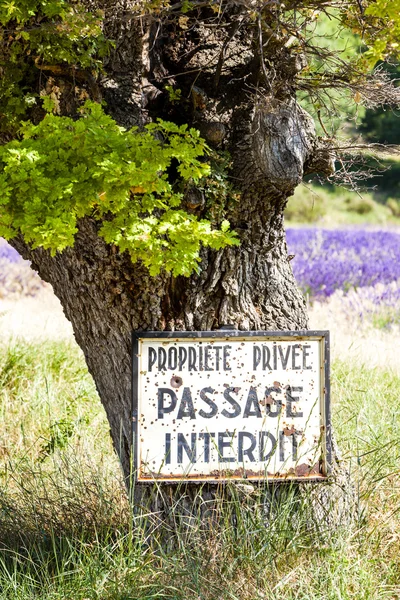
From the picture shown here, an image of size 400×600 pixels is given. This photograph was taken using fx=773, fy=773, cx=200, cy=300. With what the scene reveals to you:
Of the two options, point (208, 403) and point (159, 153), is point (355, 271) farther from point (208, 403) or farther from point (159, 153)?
point (159, 153)

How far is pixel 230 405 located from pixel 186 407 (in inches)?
6.8

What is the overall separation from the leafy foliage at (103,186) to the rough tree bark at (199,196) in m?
0.23

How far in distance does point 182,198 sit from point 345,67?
0.88 meters

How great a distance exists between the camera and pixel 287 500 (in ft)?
9.79

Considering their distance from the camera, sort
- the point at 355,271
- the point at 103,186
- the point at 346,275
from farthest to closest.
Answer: the point at 355,271, the point at 346,275, the point at 103,186

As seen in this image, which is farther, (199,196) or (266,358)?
(266,358)

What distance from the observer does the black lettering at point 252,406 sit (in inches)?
120

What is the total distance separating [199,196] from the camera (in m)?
2.91

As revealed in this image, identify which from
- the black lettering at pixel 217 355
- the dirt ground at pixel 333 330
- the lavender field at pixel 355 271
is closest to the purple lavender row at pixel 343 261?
the lavender field at pixel 355 271

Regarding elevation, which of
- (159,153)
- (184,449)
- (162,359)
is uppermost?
(159,153)

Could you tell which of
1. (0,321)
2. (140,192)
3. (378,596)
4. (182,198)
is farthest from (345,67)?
(0,321)

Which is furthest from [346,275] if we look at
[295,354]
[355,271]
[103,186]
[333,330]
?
[103,186]

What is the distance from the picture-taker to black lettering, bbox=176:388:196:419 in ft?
9.87

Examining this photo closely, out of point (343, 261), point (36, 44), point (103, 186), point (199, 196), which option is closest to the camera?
point (103, 186)
